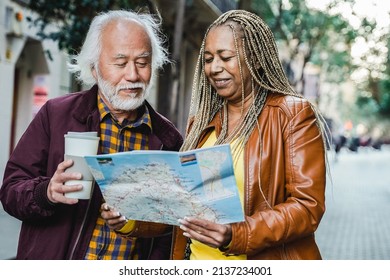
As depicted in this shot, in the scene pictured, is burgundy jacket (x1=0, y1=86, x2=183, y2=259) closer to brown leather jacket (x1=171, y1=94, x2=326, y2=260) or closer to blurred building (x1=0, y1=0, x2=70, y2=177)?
brown leather jacket (x1=171, y1=94, x2=326, y2=260)

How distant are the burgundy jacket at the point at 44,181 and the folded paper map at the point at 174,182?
1.30 ft

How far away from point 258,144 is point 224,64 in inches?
12.1

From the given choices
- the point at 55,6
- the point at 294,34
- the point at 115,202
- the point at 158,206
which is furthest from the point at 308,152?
the point at 294,34

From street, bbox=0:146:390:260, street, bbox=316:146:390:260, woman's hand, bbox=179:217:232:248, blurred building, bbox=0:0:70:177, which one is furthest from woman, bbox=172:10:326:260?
blurred building, bbox=0:0:70:177

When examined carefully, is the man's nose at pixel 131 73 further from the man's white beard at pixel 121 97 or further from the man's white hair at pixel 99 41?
the man's white hair at pixel 99 41

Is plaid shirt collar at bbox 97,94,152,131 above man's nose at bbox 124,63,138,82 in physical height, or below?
below

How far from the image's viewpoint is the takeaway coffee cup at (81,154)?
2.29 m

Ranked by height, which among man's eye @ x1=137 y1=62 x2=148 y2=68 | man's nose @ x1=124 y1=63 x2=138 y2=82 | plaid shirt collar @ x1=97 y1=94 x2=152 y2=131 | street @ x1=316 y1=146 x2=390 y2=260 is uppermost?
man's eye @ x1=137 y1=62 x2=148 y2=68

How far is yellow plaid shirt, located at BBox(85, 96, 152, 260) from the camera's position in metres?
2.72

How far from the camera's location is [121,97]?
109 inches

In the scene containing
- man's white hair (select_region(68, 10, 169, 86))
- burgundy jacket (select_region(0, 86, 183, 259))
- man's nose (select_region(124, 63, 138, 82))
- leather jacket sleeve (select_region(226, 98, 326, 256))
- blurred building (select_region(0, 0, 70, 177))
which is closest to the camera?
leather jacket sleeve (select_region(226, 98, 326, 256))

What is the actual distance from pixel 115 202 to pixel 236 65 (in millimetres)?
627

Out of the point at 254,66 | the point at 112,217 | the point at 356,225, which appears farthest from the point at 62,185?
the point at 356,225
